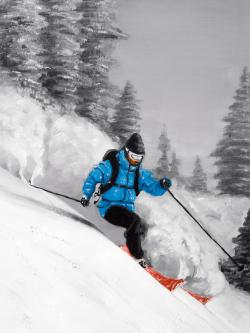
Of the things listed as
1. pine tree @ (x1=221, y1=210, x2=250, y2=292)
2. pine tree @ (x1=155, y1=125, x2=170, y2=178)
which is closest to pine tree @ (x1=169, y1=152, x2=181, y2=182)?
pine tree @ (x1=155, y1=125, x2=170, y2=178)

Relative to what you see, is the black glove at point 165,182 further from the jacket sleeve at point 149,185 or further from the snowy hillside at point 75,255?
the snowy hillside at point 75,255

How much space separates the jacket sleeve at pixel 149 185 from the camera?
27.2ft

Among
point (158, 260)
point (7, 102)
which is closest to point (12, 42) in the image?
point (7, 102)

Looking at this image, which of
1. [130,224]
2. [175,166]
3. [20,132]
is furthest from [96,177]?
[175,166]

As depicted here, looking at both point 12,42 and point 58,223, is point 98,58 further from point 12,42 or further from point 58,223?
point 58,223

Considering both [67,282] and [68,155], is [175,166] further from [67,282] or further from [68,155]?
[67,282]

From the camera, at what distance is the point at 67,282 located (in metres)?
4.58

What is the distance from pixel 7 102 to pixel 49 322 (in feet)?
39.2

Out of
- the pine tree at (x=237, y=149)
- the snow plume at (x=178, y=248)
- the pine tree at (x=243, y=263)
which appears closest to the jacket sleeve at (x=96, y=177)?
the snow plume at (x=178, y=248)

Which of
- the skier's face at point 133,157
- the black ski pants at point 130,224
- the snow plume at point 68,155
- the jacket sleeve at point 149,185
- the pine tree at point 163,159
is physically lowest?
the pine tree at point 163,159

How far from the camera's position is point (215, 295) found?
1411cm

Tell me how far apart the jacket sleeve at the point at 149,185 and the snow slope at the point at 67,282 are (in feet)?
4.57

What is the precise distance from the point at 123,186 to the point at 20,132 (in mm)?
7021

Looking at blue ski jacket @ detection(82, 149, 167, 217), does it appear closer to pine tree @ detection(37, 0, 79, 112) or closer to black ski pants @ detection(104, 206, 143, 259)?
black ski pants @ detection(104, 206, 143, 259)
